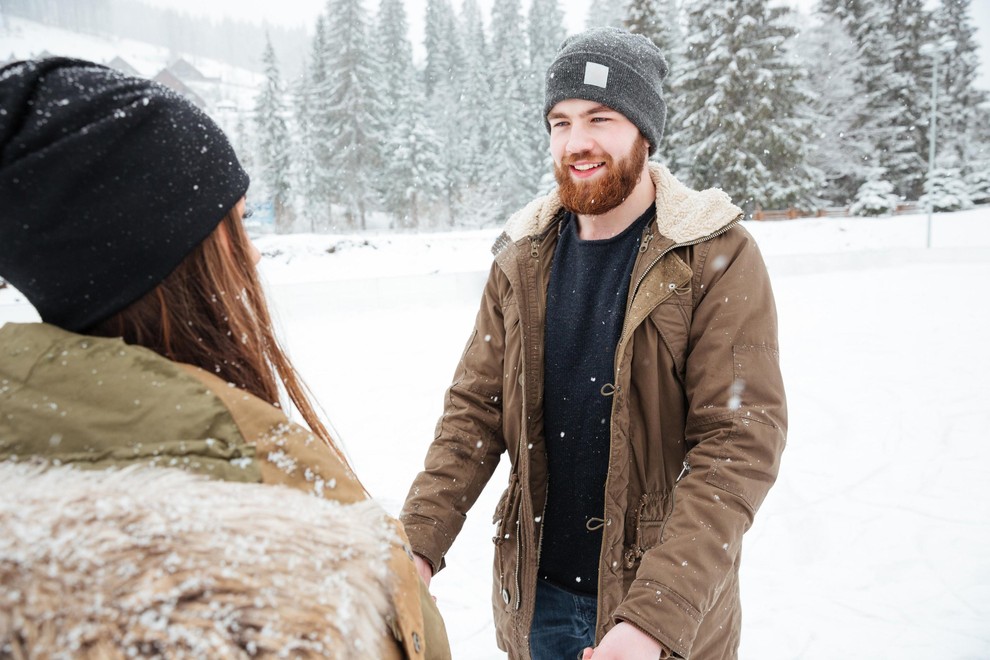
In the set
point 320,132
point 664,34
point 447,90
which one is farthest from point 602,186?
point 447,90

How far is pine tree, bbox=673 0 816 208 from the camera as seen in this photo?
30.1 meters

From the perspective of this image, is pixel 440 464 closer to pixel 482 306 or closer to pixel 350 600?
pixel 482 306

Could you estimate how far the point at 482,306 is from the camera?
7.51ft

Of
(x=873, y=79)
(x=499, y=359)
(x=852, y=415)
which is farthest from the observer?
(x=873, y=79)

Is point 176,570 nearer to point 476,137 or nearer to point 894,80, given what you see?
point 894,80

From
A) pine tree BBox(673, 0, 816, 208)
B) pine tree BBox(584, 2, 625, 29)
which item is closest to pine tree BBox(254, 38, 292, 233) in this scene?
pine tree BBox(584, 2, 625, 29)

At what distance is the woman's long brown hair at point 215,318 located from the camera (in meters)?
0.99

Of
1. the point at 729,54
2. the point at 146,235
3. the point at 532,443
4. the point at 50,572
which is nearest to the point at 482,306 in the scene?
the point at 532,443

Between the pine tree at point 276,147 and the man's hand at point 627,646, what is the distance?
3933cm

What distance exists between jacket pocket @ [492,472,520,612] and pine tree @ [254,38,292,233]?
38.6 m

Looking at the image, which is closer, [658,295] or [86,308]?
[86,308]

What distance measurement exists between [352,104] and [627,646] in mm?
38827

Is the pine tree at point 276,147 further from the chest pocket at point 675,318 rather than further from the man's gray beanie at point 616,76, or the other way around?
the chest pocket at point 675,318

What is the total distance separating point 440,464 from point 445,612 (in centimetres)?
255
